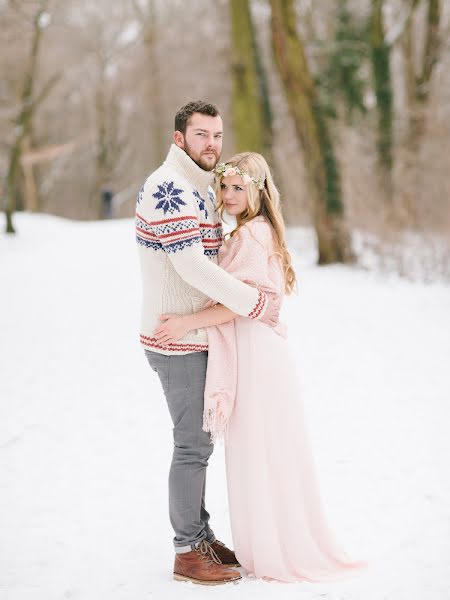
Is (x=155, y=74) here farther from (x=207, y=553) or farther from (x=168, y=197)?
(x=207, y=553)

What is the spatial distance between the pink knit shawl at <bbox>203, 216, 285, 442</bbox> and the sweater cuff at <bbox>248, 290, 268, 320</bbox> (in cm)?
7

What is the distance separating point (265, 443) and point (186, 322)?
65 centimetres

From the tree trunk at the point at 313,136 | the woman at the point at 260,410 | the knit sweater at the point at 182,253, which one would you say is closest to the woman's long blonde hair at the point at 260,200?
the woman at the point at 260,410

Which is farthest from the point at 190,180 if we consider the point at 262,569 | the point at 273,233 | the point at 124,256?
the point at 124,256

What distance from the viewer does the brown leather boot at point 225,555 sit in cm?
306

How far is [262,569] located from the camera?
2904mm

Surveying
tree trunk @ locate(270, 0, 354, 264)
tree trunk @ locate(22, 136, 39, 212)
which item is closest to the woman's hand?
tree trunk @ locate(270, 0, 354, 264)

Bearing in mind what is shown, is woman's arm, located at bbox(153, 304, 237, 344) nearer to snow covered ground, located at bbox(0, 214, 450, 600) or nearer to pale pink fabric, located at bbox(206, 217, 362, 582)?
pale pink fabric, located at bbox(206, 217, 362, 582)

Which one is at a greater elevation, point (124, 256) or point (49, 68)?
point (49, 68)

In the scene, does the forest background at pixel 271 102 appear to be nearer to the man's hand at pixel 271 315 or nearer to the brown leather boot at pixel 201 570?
the man's hand at pixel 271 315

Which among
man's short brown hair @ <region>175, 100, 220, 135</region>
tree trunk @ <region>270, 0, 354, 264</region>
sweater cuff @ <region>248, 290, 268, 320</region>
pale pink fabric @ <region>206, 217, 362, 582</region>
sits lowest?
pale pink fabric @ <region>206, 217, 362, 582</region>

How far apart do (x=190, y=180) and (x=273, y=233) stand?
1.41 ft

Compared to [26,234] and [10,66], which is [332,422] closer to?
[26,234]

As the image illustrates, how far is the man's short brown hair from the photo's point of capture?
273 cm
